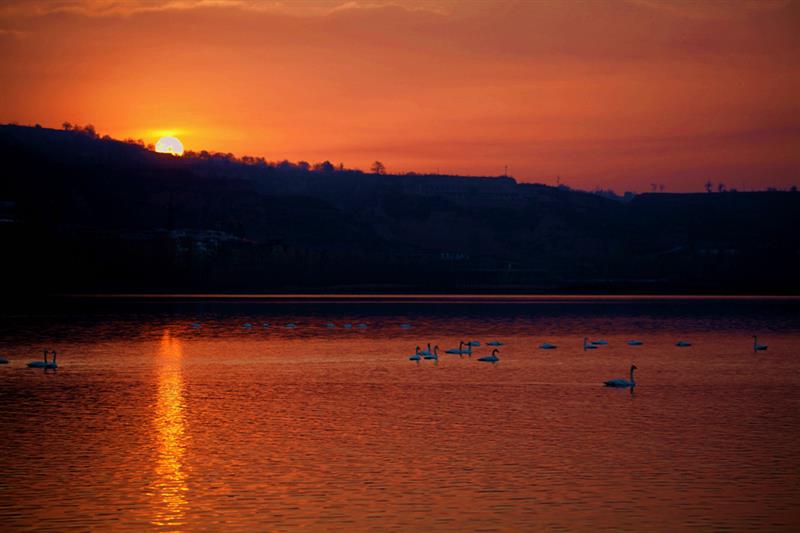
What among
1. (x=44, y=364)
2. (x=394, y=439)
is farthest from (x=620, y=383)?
(x=44, y=364)

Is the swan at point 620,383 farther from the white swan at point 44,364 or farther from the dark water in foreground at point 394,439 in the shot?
the white swan at point 44,364

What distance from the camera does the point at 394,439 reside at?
37.4m

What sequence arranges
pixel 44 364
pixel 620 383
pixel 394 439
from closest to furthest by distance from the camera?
pixel 394 439 → pixel 620 383 → pixel 44 364

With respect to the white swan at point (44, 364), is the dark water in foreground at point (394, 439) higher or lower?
lower

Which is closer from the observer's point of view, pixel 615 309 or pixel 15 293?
pixel 615 309

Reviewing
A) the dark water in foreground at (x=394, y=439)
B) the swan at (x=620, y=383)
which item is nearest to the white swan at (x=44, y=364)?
the dark water in foreground at (x=394, y=439)

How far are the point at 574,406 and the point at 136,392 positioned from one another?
2146cm

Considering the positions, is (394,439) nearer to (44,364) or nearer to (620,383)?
(620,383)

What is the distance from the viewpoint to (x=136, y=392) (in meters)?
52.6

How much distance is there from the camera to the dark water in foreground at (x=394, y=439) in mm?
26844

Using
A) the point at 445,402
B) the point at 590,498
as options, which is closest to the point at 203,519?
the point at 590,498

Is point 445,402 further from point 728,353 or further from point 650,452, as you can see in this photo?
point 728,353

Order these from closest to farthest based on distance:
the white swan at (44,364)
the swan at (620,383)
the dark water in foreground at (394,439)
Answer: the dark water in foreground at (394,439)
the swan at (620,383)
the white swan at (44,364)

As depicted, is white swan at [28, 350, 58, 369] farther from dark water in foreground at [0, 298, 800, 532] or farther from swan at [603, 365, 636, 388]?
swan at [603, 365, 636, 388]
